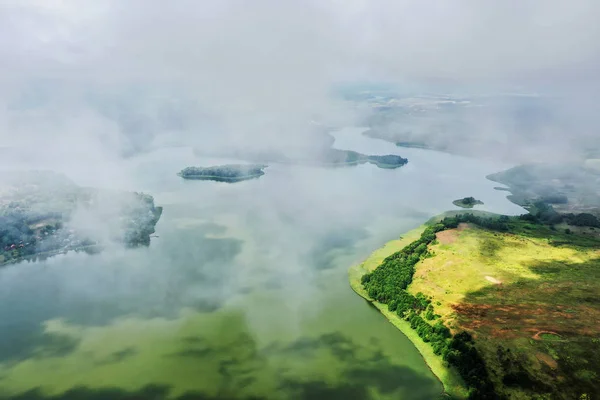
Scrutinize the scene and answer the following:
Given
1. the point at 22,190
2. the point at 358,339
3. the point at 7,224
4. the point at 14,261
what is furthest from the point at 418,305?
the point at 22,190

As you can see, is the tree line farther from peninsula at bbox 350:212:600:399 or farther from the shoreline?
the shoreline

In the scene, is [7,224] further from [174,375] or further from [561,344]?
[561,344]

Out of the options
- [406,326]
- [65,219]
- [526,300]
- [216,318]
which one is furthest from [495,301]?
[65,219]

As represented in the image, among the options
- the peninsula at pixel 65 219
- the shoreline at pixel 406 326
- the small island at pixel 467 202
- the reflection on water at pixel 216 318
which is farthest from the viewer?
the small island at pixel 467 202

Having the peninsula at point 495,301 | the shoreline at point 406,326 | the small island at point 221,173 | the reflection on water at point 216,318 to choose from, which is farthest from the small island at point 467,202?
the small island at point 221,173

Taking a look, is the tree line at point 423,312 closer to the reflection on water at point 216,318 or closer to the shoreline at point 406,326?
the shoreline at point 406,326

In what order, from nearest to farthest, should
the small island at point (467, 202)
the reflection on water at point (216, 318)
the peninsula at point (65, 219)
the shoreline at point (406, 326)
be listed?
the reflection on water at point (216, 318)
the shoreline at point (406, 326)
the peninsula at point (65, 219)
the small island at point (467, 202)

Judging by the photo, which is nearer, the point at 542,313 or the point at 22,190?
the point at 542,313
